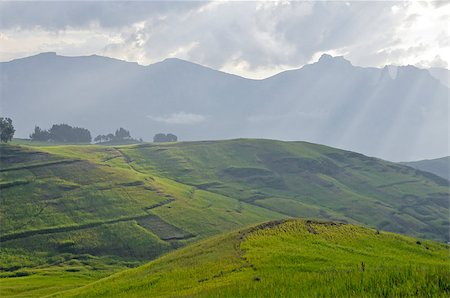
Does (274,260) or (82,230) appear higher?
(274,260)

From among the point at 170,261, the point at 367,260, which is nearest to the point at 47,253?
the point at 170,261

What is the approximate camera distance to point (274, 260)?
48.6m

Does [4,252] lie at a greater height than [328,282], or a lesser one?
lesser

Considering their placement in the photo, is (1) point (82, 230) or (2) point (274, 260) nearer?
(2) point (274, 260)

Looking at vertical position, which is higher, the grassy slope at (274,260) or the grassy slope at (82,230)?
the grassy slope at (274,260)

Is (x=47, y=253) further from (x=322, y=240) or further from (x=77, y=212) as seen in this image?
(x=322, y=240)

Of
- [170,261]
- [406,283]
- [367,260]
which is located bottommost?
[170,261]

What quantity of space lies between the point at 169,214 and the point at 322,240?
138 m

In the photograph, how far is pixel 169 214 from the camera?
618 ft

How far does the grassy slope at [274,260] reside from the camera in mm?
39269

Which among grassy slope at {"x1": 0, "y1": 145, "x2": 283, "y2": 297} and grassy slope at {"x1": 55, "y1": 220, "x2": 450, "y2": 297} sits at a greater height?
grassy slope at {"x1": 55, "y1": 220, "x2": 450, "y2": 297}

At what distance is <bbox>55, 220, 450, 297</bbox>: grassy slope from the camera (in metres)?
39.3

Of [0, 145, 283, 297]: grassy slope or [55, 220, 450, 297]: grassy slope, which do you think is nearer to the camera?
[55, 220, 450, 297]: grassy slope

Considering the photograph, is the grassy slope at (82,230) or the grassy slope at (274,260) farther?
the grassy slope at (82,230)
